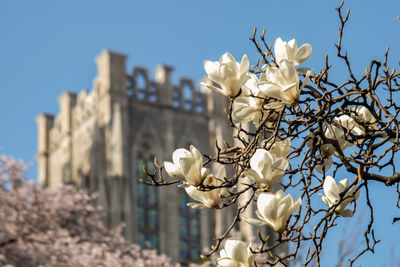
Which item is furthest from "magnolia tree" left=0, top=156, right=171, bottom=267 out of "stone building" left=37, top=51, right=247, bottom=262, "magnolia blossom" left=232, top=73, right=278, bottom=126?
"magnolia blossom" left=232, top=73, right=278, bottom=126

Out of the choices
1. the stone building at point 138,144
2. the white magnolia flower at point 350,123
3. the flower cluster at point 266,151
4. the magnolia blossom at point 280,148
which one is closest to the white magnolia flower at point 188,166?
the flower cluster at point 266,151

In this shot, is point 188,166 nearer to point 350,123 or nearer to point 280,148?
point 280,148

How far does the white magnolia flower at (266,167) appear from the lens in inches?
128

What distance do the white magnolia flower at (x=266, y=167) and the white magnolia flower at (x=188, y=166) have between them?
0.21 metres

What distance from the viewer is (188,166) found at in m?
3.40

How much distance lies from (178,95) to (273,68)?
4487cm

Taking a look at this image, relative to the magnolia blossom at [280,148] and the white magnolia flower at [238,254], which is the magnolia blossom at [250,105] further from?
the white magnolia flower at [238,254]

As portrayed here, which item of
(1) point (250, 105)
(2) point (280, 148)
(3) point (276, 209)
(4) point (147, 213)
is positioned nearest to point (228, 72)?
(1) point (250, 105)

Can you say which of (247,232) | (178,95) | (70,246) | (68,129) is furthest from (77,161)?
(70,246)

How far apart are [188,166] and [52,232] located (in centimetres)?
1918

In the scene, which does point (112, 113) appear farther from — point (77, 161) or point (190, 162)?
point (190, 162)

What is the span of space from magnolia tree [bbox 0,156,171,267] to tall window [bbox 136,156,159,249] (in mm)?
15047

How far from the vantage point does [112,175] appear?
42656 mm

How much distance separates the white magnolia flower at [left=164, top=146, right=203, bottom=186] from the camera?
3.38 m
